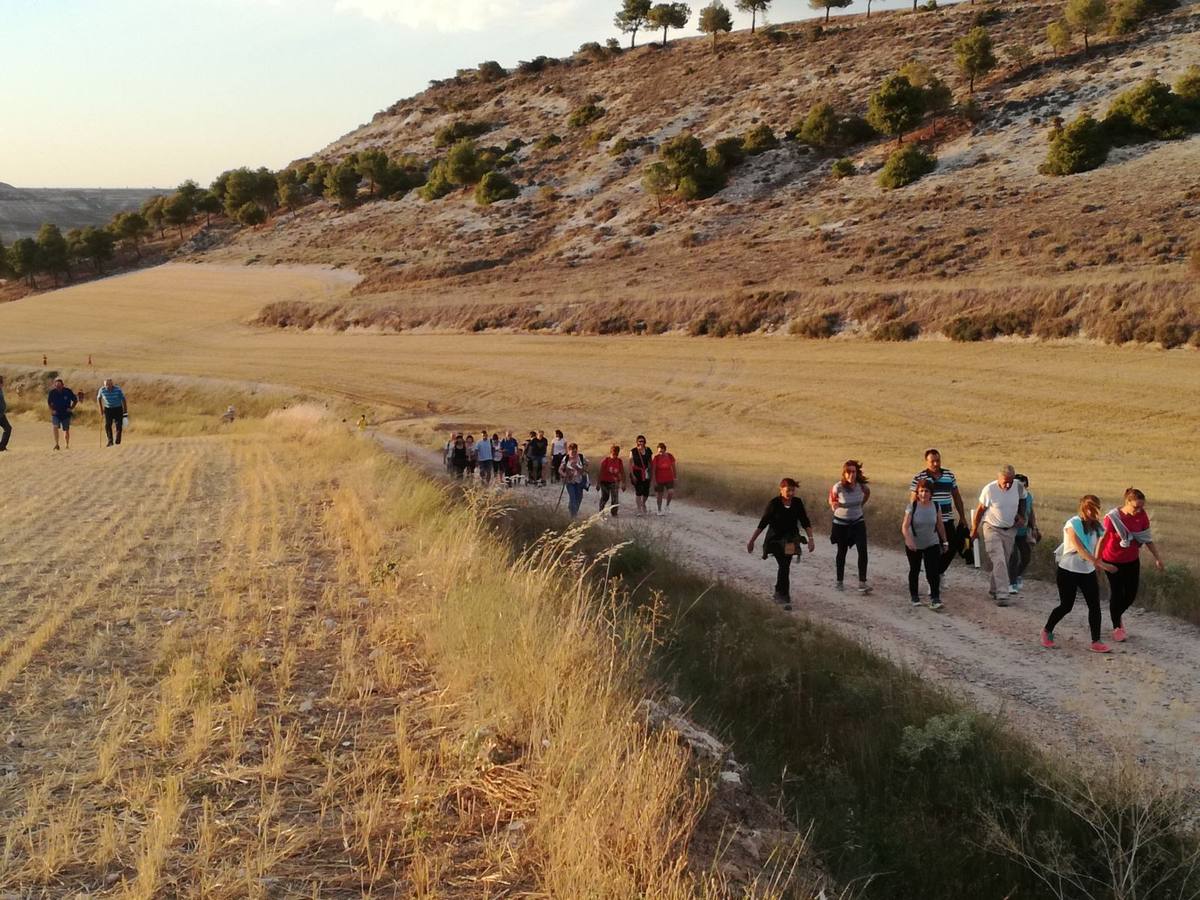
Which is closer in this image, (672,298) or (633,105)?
(672,298)

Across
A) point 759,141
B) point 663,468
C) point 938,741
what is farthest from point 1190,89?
point 938,741

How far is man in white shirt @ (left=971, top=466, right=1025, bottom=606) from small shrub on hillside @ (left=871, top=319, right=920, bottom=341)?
2391cm

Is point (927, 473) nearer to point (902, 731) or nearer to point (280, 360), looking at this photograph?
point (902, 731)

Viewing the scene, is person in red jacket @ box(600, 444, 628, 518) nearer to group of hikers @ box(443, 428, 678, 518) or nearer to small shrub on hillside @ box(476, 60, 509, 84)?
group of hikers @ box(443, 428, 678, 518)

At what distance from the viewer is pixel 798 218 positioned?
176 feet

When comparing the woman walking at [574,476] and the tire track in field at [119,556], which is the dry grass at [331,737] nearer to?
the tire track in field at [119,556]

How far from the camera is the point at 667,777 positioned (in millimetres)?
4016

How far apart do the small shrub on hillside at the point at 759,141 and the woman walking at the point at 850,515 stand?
59.5m

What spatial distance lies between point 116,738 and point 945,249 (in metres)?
40.8

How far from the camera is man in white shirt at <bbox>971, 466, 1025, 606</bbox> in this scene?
11039 mm

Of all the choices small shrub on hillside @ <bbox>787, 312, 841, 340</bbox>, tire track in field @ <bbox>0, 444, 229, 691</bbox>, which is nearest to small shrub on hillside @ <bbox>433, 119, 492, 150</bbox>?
small shrub on hillside @ <bbox>787, 312, 841, 340</bbox>

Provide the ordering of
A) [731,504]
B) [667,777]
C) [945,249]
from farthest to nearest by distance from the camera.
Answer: [945,249], [731,504], [667,777]

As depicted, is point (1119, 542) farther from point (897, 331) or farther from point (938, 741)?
point (897, 331)

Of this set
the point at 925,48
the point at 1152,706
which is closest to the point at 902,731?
the point at 1152,706
